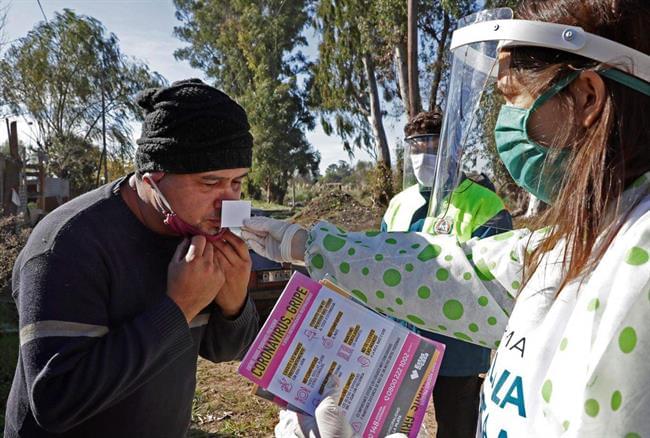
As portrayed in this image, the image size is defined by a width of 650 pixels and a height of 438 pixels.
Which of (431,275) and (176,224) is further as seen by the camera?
(176,224)

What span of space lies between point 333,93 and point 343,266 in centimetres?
1957

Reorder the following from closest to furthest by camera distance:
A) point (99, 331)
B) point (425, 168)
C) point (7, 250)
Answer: point (99, 331) < point (425, 168) < point (7, 250)

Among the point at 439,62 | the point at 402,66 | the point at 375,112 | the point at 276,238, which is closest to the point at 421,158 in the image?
the point at 276,238

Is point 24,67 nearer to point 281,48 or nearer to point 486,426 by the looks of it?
point 281,48

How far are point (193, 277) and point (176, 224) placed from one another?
0.24 metres

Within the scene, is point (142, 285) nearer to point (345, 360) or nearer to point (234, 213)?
point (234, 213)

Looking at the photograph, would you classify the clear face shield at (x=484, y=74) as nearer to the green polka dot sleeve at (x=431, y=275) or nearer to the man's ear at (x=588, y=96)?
the man's ear at (x=588, y=96)

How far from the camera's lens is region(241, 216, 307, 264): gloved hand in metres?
1.68

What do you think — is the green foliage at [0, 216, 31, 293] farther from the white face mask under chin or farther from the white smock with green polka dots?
the white smock with green polka dots

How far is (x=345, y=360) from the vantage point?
4.83ft

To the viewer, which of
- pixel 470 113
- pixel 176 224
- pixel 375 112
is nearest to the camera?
pixel 176 224

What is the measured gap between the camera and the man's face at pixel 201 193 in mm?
1561

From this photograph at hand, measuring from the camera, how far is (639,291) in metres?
0.69

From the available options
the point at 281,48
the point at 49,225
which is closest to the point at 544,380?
A: the point at 49,225
